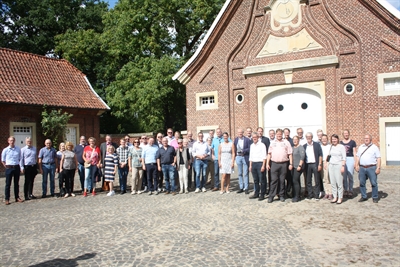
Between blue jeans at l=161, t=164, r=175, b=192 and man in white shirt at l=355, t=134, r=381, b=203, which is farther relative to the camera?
blue jeans at l=161, t=164, r=175, b=192

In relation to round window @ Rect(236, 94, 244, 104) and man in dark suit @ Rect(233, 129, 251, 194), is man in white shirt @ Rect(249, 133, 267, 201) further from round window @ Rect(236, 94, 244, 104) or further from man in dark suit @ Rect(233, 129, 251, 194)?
round window @ Rect(236, 94, 244, 104)

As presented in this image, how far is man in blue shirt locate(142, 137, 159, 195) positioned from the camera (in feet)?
34.1

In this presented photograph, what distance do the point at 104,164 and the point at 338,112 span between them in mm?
10202

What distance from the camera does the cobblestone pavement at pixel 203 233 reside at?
4.80 metres

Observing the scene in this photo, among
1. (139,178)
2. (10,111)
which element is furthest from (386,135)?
(10,111)

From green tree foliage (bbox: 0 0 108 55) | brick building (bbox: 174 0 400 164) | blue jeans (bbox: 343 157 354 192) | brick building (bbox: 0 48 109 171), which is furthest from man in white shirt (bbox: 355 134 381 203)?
green tree foliage (bbox: 0 0 108 55)

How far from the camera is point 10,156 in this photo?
9.67m

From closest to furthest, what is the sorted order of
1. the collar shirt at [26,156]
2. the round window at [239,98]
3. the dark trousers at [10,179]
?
1. the dark trousers at [10,179]
2. the collar shirt at [26,156]
3. the round window at [239,98]

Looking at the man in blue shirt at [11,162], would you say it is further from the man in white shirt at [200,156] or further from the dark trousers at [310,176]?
the dark trousers at [310,176]

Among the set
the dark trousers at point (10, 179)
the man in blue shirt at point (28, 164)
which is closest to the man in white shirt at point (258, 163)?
the man in blue shirt at point (28, 164)

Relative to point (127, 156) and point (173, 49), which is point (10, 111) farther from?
point (173, 49)

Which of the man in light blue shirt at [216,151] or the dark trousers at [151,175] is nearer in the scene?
the dark trousers at [151,175]

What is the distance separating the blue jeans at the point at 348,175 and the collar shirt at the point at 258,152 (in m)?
2.00

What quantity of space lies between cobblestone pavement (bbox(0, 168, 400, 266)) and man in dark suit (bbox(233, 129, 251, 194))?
3.25ft
